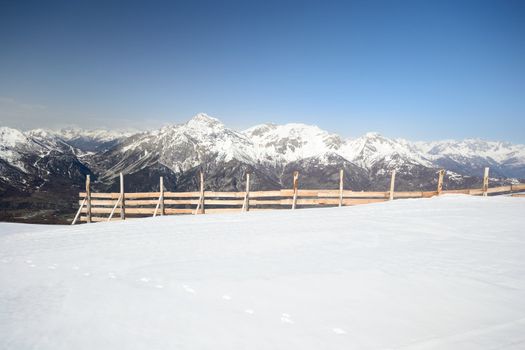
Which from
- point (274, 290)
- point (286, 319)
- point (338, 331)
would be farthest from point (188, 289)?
point (338, 331)

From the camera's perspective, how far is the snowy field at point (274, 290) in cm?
362

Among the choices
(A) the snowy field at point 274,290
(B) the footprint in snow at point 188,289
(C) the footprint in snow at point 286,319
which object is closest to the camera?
(A) the snowy field at point 274,290

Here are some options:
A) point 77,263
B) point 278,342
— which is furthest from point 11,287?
point 278,342

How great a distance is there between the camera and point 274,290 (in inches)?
195

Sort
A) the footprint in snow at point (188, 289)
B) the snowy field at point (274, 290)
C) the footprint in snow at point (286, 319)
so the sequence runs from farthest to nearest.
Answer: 1. the footprint in snow at point (188, 289)
2. the footprint in snow at point (286, 319)
3. the snowy field at point (274, 290)

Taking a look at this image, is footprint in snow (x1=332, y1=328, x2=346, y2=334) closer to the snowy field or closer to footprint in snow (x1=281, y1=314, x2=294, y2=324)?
the snowy field

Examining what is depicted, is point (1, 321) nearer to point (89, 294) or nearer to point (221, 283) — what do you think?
point (89, 294)

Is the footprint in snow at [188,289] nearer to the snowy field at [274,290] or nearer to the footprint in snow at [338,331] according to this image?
the snowy field at [274,290]

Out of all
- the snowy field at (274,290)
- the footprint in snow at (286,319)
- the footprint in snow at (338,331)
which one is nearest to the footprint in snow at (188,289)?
the snowy field at (274,290)

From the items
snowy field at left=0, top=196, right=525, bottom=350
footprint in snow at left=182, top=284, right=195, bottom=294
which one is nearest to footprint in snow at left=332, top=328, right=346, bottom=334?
snowy field at left=0, top=196, right=525, bottom=350

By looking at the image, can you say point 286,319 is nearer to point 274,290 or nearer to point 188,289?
point 274,290

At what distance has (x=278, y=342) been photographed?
3.51 meters

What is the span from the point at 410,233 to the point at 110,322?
25.4 feet

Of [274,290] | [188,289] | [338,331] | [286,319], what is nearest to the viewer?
[338,331]
